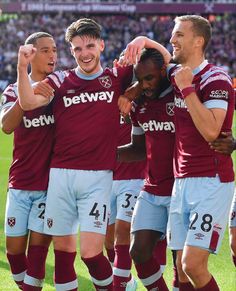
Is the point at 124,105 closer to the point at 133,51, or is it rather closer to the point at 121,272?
the point at 133,51

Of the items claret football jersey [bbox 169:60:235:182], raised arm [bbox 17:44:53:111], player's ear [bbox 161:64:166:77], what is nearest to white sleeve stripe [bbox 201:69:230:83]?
claret football jersey [bbox 169:60:235:182]

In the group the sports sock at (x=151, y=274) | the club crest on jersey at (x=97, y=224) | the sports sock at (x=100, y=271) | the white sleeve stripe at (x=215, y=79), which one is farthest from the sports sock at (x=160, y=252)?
the white sleeve stripe at (x=215, y=79)

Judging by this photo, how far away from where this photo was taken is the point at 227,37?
45312 millimetres

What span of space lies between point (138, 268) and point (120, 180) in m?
1.32

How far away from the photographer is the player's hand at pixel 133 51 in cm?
659

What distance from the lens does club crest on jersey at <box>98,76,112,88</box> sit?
6.68 metres

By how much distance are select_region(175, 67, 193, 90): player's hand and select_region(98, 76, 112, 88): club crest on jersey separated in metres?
0.80

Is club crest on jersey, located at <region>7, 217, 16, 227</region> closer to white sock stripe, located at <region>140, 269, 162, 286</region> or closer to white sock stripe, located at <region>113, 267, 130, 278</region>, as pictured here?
white sock stripe, located at <region>113, 267, 130, 278</region>

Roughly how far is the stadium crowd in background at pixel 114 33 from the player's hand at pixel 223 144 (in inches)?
1381

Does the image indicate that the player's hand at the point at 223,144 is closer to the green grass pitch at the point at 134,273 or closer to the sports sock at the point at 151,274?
the sports sock at the point at 151,274

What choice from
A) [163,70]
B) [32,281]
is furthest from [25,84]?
[32,281]

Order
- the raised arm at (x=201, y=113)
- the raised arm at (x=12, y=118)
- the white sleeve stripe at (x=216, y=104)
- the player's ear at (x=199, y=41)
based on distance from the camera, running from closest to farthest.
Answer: the raised arm at (x=201, y=113) < the white sleeve stripe at (x=216, y=104) < the player's ear at (x=199, y=41) < the raised arm at (x=12, y=118)

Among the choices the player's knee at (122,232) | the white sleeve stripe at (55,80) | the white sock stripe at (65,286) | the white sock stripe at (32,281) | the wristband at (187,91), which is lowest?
the white sock stripe at (32,281)

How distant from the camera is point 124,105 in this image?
6609 millimetres
